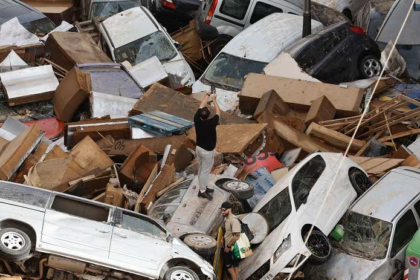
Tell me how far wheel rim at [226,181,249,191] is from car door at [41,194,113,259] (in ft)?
7.30

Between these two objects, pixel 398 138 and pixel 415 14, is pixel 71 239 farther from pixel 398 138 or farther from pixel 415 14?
pixel 415 14

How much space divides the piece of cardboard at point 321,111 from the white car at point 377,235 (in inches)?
126

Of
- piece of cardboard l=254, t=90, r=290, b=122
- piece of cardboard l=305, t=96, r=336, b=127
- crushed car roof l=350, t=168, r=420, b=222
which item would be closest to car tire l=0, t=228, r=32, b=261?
crushed car roof l=350, t=168, r=420, b=222

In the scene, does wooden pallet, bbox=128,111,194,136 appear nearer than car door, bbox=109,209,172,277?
No

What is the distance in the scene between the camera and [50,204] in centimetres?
1084

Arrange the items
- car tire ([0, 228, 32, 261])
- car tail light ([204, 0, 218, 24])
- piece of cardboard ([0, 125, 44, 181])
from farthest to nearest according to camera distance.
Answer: car tail light ([204, 0, 218, 24]) → piece of cardboard ([0, 125, 44, 181]) → car tire ([0, 228, 32, 261])

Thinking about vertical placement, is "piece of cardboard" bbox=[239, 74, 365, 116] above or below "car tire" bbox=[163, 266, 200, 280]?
below

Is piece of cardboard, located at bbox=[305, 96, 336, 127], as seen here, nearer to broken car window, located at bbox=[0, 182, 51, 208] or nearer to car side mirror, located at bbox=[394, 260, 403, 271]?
car side mirror, located at bbox=[394, 260, 403, 271]

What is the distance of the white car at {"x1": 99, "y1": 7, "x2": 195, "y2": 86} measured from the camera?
63.4 feet

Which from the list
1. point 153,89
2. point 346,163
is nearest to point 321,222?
point 346,163

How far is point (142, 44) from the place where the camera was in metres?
19.7

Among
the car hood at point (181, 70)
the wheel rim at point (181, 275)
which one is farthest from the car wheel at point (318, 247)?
the car hood at point (181, 70)

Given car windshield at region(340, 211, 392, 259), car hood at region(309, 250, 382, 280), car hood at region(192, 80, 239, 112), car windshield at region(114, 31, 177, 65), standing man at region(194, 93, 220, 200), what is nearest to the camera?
car hood at region(309, 250, 382, 280)

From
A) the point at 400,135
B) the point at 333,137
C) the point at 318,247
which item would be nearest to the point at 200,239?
the point at 318,247
